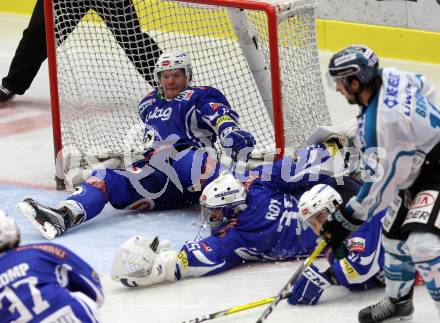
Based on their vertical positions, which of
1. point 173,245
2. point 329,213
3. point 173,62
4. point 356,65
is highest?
point 356,65

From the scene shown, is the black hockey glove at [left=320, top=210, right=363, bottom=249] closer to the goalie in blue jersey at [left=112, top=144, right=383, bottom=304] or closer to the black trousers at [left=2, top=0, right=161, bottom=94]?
the goalie in blue jersey at [left=112, top=144, right=383, bottom=304]

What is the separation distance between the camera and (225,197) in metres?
4.86

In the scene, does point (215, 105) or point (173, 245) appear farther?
point (215, 105)

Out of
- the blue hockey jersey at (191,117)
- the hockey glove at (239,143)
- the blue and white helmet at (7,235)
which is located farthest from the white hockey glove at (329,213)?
the blue hockey jersey at (191,117)

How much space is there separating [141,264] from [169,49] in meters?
1.80

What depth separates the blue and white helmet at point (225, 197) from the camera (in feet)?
15.9

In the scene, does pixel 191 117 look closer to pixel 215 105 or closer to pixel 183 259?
pixel 215 105

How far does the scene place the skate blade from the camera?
214 inches

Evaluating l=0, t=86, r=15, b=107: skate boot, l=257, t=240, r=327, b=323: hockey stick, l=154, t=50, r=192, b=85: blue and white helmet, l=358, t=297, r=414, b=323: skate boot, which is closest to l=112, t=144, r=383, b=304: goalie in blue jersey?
l=358, t=297, r=414, b=323: skate boot

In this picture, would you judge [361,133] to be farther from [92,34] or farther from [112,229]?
[92,34]

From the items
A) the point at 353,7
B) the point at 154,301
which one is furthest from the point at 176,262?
the point at 353,7

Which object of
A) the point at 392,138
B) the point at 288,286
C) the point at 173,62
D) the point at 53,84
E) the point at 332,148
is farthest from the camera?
the point at 53,84

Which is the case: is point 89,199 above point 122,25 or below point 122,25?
below

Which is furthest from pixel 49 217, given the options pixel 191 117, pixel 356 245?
pixel 356 245
